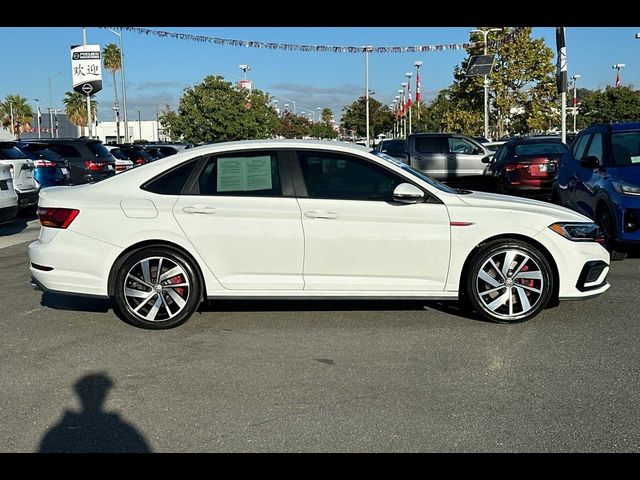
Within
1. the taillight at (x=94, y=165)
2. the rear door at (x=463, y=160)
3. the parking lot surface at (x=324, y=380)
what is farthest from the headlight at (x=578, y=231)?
the rear door at (x=463, y=160)

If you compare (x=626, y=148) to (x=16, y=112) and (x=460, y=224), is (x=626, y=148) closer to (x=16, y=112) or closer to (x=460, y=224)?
(x=460, y=224)

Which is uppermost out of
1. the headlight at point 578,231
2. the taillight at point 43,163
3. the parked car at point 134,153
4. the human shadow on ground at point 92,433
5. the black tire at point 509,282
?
the parked car at point 134,153

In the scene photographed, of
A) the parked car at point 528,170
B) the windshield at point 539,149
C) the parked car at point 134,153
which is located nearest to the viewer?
the parked car at point 528,170

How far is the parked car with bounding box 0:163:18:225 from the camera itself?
Answer: 1081 cm

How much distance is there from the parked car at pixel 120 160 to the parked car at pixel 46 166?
3.12 m

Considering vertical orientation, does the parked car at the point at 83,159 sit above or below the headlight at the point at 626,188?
above

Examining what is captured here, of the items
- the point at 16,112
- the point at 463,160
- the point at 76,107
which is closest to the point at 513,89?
the point at 463,160

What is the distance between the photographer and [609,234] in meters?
8.68

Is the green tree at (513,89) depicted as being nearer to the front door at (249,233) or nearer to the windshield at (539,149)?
the windshield at (539,149)

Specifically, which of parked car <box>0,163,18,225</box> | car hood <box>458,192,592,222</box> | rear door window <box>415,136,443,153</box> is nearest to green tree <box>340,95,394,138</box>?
rear door window <box>415,136,443,153</box>

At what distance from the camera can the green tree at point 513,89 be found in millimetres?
38750

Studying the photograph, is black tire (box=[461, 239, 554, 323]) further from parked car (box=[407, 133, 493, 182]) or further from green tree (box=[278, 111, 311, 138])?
green tree (box=[278, 111, 311, 138])

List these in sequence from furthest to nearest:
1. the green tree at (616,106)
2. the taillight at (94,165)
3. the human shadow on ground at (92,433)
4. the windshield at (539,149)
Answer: the green tree at (616,106)
the taillight at (94,165)
the windshield at (539,149)
the human shadow on ground at (92,433)

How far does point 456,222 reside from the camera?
19.1 feet
